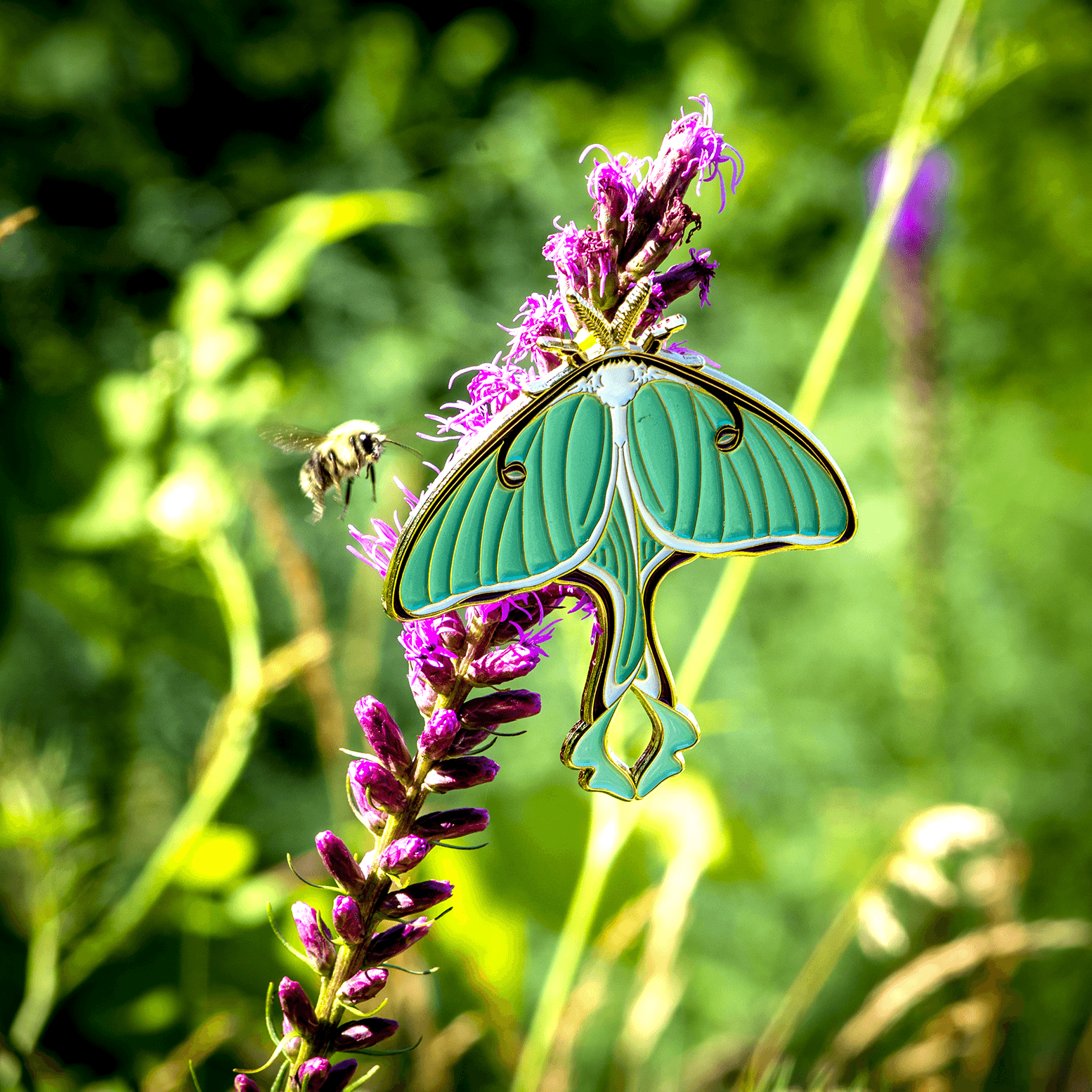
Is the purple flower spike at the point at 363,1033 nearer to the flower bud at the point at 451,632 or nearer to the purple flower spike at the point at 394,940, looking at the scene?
the purple flower spike at the point at 394,940

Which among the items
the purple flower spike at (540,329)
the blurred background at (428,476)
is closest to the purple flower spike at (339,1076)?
the purple flower spike at (540,329)

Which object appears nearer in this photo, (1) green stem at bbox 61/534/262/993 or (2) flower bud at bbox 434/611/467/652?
(2) flower bud at bbox 434/611/467/652

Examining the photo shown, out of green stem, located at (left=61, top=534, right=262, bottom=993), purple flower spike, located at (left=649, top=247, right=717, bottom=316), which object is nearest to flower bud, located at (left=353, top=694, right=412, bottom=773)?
purple flower spike, located at (left=649, top=247, right=717, bottom=316)

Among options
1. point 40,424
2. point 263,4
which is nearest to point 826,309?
point 263,4

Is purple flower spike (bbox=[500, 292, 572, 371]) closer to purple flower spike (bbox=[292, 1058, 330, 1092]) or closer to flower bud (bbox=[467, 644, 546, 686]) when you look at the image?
flower bud (bbox=[467, 644, 546, 686])

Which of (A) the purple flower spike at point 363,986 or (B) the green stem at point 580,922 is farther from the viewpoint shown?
(B) the green stem at point 580,922

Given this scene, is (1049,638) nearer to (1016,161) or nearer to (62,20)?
(1016,161)

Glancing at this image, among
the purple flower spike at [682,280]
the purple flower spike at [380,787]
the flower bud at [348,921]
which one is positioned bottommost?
the flower bud at [348,921]
